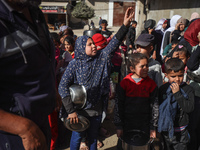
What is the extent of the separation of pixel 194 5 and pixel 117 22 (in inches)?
695

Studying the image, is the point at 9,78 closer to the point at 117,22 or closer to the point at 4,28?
the point at 4,28

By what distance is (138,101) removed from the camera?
2.04 metres

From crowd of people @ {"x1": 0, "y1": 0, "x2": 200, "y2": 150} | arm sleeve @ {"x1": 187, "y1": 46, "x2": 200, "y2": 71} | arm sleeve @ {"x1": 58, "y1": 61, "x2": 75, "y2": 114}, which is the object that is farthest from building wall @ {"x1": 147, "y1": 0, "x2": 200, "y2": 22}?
arm sleeve @ {"x1": 58, "y1": 61, "x2": 75, "y2": 114}

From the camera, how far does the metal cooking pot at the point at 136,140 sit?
187cm

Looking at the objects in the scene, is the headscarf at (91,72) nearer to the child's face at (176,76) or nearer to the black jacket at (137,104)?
the black jacket at (137,104)

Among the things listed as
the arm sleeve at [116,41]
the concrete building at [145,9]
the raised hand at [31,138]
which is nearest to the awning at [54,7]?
the concrete building at [145,9]

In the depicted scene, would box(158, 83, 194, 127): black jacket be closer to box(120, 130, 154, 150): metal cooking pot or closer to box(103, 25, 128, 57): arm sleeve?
box(120, 130, 154, 150): metal cooking pot

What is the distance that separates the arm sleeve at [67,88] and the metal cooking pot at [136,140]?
73 cm

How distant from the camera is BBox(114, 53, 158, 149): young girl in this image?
205cm

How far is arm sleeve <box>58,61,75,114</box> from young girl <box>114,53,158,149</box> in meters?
0.58

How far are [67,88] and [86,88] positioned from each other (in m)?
0.24

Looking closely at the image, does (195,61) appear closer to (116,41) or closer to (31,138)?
(116,41)

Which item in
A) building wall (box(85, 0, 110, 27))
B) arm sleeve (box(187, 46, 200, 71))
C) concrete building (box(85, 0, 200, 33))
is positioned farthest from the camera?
building wall (box(85, 0, 110, 27))

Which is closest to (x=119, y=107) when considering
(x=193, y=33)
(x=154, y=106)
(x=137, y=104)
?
(x=137, y=104)
